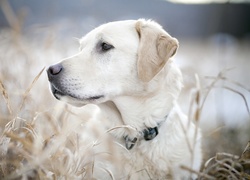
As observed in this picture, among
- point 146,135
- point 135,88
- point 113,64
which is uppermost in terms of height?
point 113,64

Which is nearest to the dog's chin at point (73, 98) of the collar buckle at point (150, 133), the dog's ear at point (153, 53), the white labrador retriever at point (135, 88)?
the white labrador retriever at point (135, 88)

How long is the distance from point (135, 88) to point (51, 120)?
84 centimetres

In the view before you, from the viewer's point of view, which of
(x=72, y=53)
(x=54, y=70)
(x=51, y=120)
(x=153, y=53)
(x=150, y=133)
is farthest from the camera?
(x=72, y=53)

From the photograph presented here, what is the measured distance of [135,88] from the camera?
10.2ft

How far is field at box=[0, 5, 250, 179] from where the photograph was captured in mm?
2164

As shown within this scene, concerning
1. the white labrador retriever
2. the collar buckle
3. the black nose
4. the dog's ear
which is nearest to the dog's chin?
the white labrador retriever

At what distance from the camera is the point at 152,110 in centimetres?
318

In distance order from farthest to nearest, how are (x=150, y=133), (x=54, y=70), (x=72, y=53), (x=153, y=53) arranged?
(x=72, y=53) → (x=150, y=133) → (x=153, y=53) → (x=54, y=70)

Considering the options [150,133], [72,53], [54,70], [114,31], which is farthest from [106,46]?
[72,53]

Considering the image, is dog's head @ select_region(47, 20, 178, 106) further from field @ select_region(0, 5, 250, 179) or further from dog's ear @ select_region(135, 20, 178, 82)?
field @ select_region(0, 5, 250, 179)

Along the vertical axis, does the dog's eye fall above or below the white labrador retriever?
above

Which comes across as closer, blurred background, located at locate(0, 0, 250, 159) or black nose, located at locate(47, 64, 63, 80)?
black nose, located at locate(47, 64, 63, 80)

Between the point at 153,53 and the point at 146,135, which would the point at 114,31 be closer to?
the point at 153,53

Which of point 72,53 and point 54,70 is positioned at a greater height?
point 54,70
